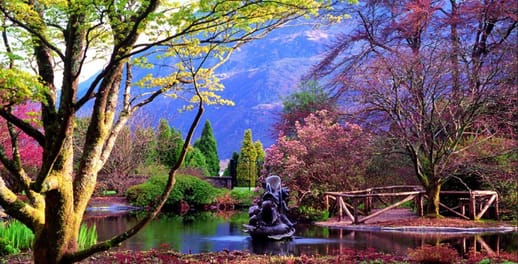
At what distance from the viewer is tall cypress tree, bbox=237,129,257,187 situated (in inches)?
1175

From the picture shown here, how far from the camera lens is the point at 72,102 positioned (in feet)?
14.5

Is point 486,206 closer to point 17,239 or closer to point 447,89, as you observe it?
point 447,89

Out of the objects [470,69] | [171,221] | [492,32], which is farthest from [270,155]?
[492,32]

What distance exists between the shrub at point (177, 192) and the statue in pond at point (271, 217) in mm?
9472

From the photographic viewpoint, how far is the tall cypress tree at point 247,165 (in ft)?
97.9

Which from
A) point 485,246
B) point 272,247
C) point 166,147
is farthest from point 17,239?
point 166,147

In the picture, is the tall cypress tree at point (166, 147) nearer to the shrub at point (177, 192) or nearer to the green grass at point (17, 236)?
the shrub at point (177, 192)

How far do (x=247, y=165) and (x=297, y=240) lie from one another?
18908 millimetres

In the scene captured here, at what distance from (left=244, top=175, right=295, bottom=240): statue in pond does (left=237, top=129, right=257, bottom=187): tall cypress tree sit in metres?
17.4

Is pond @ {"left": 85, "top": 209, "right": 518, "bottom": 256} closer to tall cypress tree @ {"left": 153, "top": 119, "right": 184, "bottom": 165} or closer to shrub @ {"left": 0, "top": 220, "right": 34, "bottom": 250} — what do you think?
shrub @ {"left": 0, "top": 220, "right": 34, "bottom": 250}

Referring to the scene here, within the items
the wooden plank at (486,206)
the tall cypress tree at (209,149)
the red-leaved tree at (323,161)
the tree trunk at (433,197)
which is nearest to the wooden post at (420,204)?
the tree trunk at (433,197)

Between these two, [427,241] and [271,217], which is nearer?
[427,241]

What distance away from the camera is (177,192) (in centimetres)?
2139

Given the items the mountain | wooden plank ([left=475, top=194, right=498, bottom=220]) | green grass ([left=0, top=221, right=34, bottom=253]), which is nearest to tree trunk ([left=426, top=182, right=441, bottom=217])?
wooden plank ([left=475, top=194, right=498, bottom=220])
